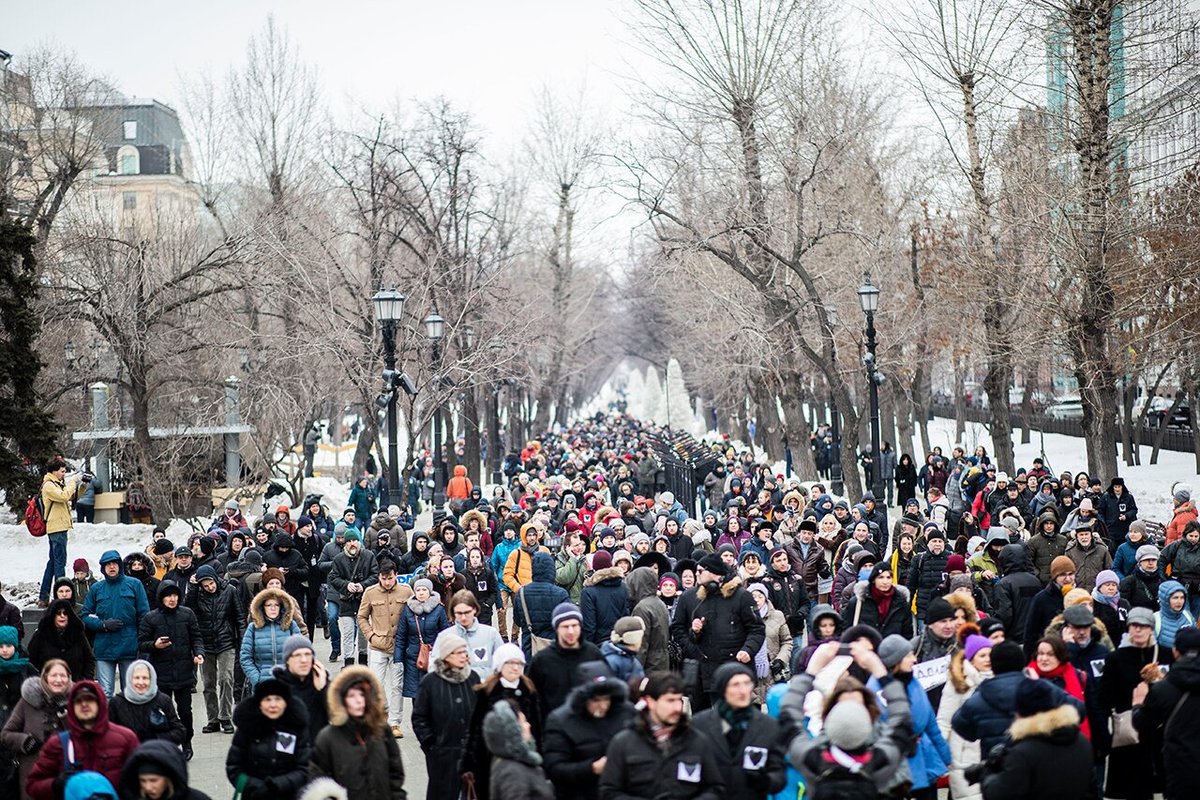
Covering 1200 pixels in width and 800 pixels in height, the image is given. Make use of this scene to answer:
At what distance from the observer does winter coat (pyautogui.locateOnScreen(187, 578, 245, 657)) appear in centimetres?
1339

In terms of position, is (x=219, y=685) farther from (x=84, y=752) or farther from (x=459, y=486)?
(x=459, y=486)

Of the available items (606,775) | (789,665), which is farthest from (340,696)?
(789,665)

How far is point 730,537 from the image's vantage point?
57.8 feet

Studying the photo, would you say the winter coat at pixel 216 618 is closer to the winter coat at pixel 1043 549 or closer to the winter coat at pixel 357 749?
the winter coat at pixel 357 749

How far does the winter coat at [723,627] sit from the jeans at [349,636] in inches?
210

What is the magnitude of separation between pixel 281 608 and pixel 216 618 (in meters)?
2.16

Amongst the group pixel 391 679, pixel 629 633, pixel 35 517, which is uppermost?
pixel 35 517

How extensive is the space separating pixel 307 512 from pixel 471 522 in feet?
7.74

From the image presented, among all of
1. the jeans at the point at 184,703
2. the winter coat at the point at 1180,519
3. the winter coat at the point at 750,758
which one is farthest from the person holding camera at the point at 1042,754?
the winter coat at the point at 1180,519

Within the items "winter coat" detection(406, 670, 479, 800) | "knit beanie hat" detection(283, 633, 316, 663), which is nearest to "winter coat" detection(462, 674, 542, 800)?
"winter coat" detection(406, 670, 479, 800)

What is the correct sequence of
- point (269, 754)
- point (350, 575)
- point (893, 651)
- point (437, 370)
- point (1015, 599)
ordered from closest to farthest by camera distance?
1. point (269, 754)
2. point (893, 651)
3. point (1015, 599)
4. point (350, 575)
5. point (437, 370)

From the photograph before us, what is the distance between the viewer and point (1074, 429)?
55219 mm

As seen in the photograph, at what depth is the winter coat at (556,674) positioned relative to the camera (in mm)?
9109

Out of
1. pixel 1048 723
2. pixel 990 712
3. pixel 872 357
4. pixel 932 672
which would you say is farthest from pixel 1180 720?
pixel 872 357
